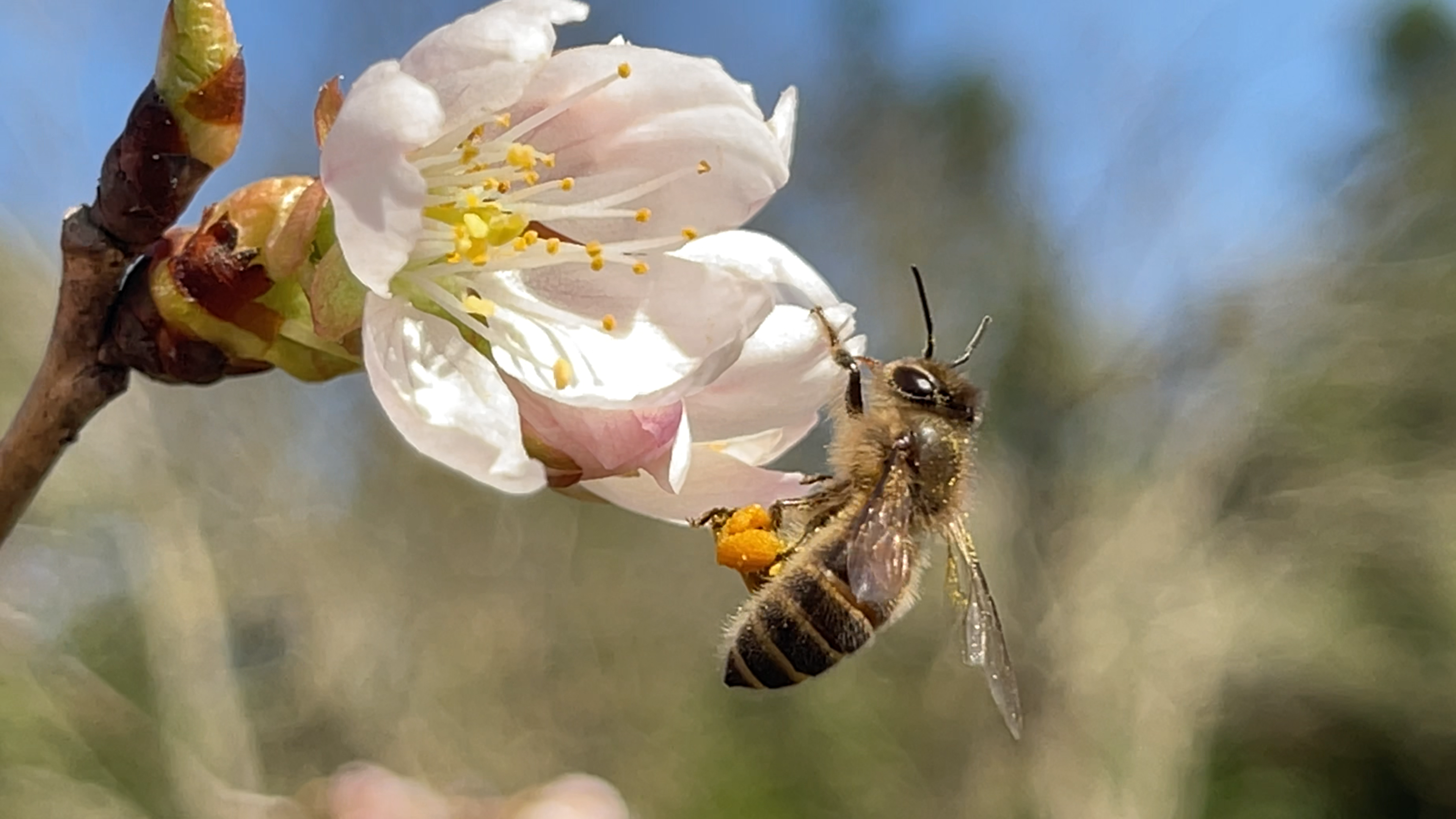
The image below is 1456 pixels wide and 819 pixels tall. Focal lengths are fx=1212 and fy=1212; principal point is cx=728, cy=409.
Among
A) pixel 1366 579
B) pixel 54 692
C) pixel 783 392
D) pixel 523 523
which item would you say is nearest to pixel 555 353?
pixel 783 392

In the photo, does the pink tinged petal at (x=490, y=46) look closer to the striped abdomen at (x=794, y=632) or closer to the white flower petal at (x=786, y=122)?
the white flower petal at (x=786, y=122)

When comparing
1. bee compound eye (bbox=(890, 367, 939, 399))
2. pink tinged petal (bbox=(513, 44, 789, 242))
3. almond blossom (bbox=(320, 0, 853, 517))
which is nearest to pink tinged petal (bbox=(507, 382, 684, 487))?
almond blossom (bbox=(320, 0, 853, 517))

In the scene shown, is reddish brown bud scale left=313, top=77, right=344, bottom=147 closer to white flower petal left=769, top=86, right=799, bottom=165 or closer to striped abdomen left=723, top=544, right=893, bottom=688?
white flower petal left=769, top=86, right=799, bottom=165

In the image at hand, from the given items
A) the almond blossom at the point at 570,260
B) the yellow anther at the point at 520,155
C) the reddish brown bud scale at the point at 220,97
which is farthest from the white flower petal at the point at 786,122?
the reddish brown bud scale at the point at 220,97

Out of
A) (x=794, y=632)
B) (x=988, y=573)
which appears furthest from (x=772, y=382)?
(x=988, y=573)

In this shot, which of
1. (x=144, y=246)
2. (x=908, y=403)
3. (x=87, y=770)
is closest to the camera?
(x=144, y=246)

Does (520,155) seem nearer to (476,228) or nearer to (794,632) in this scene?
(476,228)

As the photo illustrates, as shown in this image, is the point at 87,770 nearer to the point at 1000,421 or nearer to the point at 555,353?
the point at 1000,421
